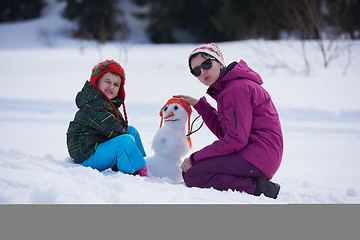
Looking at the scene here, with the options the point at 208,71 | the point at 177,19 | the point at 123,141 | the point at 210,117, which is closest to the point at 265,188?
the point at 210,117

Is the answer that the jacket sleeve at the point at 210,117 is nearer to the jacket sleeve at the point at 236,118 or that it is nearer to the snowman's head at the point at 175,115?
the snowman's head at the point at 175,115

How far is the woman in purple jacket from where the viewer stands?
7.19 feet

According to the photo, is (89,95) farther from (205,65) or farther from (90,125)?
(205,65)

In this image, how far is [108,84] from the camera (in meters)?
2.61

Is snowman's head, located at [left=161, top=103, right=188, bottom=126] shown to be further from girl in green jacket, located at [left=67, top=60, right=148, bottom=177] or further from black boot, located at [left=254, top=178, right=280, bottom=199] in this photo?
black boot, located at [left=254, top=178, right=280, bottom=199]

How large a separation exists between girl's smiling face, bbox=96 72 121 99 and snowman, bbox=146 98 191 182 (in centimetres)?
47

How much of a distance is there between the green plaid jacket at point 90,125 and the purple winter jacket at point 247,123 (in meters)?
0.67

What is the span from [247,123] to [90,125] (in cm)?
114

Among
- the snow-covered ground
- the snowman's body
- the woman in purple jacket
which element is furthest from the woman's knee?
the woman in purple jacket

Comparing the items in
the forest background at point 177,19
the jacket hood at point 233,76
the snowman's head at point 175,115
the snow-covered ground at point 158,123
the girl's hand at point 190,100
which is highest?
the forest background at point 177,19

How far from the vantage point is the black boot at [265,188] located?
2.22 meters

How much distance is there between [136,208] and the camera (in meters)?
1.66

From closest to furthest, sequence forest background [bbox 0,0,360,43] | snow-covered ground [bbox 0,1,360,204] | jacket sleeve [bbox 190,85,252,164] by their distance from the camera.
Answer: snow-covered ground [bbox 0,1,360,204]
jacket sleeve [bbox 190,85,252,164]
forest background [bbox 0,0,360,43]

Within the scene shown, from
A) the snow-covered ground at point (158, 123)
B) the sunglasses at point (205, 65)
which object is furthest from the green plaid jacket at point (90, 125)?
the sunglasses at point (205, 65)
